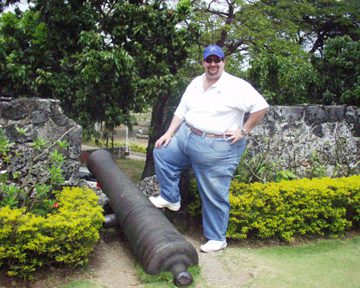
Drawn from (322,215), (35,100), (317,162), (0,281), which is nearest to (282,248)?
(322,215)

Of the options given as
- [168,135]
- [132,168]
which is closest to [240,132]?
[168,135]

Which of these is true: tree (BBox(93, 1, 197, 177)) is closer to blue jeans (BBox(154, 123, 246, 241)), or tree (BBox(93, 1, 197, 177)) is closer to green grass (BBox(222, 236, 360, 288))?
blue jeans (BBox(154, 123, 246, 241))

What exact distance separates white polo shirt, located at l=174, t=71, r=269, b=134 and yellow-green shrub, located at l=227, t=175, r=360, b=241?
1.11 metres

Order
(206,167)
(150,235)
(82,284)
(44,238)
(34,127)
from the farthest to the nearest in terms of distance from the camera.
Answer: (34,127) < (206,167) < (150,235) < (82,284) < (44,238)

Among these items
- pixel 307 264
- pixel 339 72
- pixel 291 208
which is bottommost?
pixel 307 264

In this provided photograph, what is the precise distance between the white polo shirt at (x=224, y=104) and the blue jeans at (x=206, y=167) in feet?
0.52

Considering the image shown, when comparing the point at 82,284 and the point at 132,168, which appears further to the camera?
the point at 132,168

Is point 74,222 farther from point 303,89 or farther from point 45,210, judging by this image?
point 303,89

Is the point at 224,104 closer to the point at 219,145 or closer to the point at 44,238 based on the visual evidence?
the point at 219,145

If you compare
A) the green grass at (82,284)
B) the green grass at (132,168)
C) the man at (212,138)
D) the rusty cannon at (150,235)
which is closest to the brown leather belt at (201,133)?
the man at (212,138)

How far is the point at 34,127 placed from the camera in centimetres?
552

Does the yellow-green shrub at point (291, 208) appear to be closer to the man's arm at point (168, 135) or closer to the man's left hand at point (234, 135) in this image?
the man's left hand at point (234, 135)

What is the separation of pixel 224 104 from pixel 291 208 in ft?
6.03

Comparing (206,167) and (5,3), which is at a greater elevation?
(5,3)
